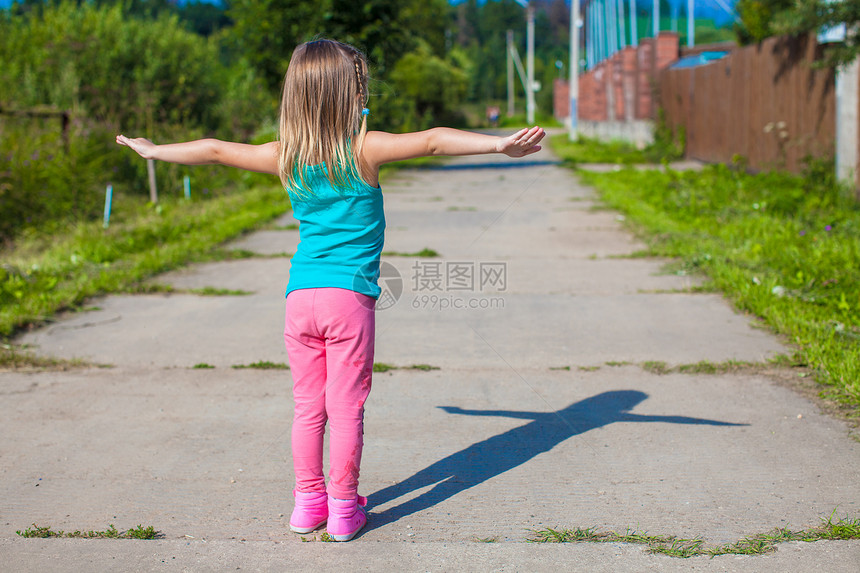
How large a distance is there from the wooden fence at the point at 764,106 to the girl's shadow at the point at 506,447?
6068 millimetres

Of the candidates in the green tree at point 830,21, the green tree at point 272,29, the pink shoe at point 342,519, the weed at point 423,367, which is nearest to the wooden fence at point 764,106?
the green tree at point 830,21

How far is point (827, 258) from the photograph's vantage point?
563cm

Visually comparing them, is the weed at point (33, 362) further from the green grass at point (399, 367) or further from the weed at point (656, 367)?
the weed at point (656, 367)

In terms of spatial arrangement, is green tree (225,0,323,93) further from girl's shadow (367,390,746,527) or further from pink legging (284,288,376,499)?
pink legging (284,288,376,499)

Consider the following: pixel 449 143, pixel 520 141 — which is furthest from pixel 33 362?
pixel 520 141

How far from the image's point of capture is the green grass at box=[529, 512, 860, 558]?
2291 mm

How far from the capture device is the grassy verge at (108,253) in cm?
538

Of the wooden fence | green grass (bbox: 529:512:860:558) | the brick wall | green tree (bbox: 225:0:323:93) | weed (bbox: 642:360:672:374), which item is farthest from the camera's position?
the brick wall

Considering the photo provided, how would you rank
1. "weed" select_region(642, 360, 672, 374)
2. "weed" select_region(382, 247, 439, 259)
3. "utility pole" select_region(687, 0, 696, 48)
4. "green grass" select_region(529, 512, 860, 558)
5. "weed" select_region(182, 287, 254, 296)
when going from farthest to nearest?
"utility pole" select_region(687, 0, 696, 48) < "weed" select_region(382, 247, 439, 259) < "weed" select_region(182, 287, 254, 296) < "weed" select_region(642, 360, 672, 374) < "green grass" select_region(529, 512, 860, 558)

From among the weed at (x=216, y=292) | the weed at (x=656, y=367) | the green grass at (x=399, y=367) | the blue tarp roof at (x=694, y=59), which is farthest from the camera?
the blue tarp roof at (x=694, y=59)

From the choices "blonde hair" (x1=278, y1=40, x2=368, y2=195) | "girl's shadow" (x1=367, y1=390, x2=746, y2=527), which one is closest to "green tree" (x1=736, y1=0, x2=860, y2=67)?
"girl's shadow" (x1=367, y1=390, x2=746, y2=527)

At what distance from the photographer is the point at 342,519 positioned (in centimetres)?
244

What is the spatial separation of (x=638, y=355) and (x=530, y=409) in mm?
982

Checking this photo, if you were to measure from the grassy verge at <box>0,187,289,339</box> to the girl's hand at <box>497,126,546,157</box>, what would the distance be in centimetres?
360
